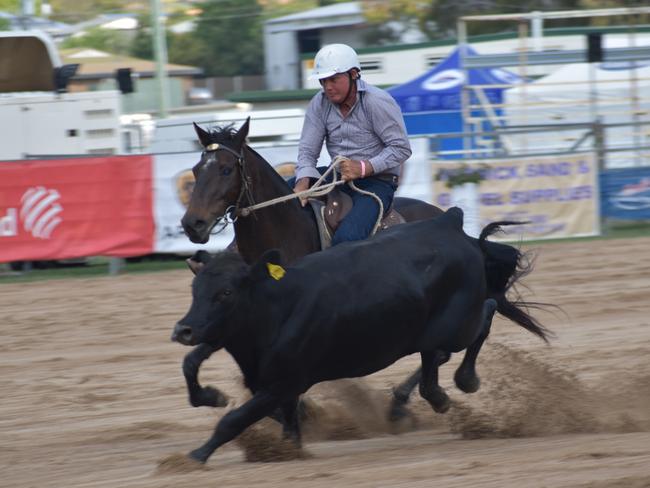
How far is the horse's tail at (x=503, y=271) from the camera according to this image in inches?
283

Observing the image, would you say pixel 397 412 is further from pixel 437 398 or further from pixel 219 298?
pixel 219 298

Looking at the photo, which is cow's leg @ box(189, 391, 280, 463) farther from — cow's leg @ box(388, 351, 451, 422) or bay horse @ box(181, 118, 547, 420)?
cow's leg @ box(388, 351, 451, 422)

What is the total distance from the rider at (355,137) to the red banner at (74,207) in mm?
7353

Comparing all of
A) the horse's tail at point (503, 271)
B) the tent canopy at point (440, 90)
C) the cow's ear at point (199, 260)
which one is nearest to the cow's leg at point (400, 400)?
the horse's tail at point (503, 271)

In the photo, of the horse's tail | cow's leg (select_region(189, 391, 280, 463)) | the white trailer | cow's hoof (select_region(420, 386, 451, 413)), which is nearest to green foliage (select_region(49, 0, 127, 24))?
the white trailer

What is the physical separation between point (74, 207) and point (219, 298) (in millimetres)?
9090

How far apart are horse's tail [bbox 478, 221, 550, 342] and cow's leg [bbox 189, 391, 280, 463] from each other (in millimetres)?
2044

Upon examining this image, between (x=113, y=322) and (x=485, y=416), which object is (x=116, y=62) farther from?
(x=485, y=416)

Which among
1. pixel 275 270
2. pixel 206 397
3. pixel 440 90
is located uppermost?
pixel 275 270

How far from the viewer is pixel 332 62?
671 cm

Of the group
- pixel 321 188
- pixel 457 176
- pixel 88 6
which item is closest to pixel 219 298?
pixel 321 188

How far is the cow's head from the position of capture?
17.3ft

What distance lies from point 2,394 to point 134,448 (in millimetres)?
2177

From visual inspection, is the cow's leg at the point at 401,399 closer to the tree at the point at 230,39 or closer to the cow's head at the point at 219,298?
the cow's head at the point at 219,298
